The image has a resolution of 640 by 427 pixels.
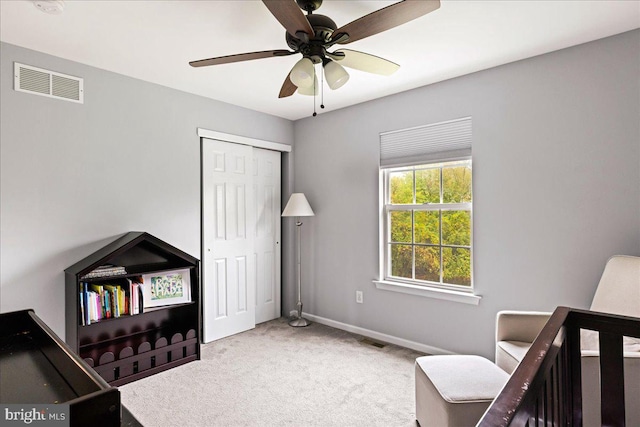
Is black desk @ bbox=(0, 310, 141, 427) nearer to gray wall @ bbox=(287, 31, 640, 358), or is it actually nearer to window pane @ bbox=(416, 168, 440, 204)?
gray wall @ bbox=(287, 31, 640, 358)

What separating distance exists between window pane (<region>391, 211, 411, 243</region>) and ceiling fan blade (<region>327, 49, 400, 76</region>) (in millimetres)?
1680

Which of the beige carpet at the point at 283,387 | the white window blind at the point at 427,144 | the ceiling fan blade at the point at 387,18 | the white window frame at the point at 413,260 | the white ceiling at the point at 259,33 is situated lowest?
the beige carpet at the point at 283,387

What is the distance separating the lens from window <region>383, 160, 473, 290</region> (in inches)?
121

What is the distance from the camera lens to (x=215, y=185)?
3.60 m

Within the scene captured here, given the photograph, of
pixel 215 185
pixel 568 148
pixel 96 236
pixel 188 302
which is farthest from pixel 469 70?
pixel 96 236

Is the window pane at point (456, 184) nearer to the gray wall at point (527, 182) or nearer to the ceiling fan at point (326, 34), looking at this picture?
the gray wall at point (527, 182)

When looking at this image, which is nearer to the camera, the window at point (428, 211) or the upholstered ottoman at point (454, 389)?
the upholstered ottoman at point (454, 389)

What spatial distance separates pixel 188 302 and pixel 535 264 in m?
2.84

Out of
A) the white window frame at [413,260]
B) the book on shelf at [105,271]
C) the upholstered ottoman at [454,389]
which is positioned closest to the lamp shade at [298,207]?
the white window frame at [413,260]

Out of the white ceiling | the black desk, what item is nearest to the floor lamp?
the white ceiling

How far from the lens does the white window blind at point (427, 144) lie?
9.80ft

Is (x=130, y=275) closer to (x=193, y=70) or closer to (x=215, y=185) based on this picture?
(x=215, y=185)

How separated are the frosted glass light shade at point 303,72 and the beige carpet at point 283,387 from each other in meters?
2.02

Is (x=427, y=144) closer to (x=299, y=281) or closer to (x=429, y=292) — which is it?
(x=429, y=292)
